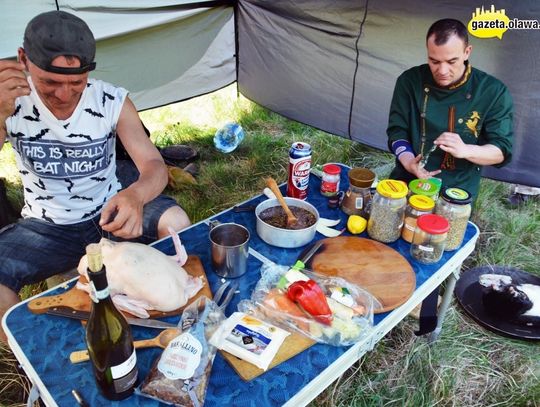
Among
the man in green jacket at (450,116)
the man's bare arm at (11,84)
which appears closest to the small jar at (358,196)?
the man in green jacket at (450,116)

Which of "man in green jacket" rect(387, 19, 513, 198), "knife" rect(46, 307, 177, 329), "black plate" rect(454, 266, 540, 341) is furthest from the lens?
"black plate" rect(454, 266, 540, 341)

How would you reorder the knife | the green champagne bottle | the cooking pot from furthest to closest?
the cooking pot, the knife, the green champagne bottle

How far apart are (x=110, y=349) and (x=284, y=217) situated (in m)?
0.88

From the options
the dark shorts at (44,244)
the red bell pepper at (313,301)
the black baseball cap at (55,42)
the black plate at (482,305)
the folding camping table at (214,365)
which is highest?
the black baseball cap at (55,42)

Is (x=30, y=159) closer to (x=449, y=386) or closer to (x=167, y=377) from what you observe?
(x=167, y=377)

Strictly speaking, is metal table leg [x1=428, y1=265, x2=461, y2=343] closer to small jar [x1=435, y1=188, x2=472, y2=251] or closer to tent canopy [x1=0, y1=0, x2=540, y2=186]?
small jar [x1=435, y1=188, x2=472, y2=251]

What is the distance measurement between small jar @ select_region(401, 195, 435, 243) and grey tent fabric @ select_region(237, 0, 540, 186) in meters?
2.00

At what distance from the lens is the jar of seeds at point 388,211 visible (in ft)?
5.26

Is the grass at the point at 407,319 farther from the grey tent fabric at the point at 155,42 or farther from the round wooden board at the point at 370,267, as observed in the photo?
the round wooden board at the point at 370,267

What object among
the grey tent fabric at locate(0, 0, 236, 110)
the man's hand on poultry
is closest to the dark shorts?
the man's hand on poultry

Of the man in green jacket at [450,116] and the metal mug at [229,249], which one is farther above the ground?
the man in green jacket at [450,116]

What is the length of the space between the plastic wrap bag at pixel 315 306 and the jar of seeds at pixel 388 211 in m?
0.33

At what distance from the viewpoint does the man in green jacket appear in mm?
2119

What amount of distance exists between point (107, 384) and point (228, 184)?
2.67 m
